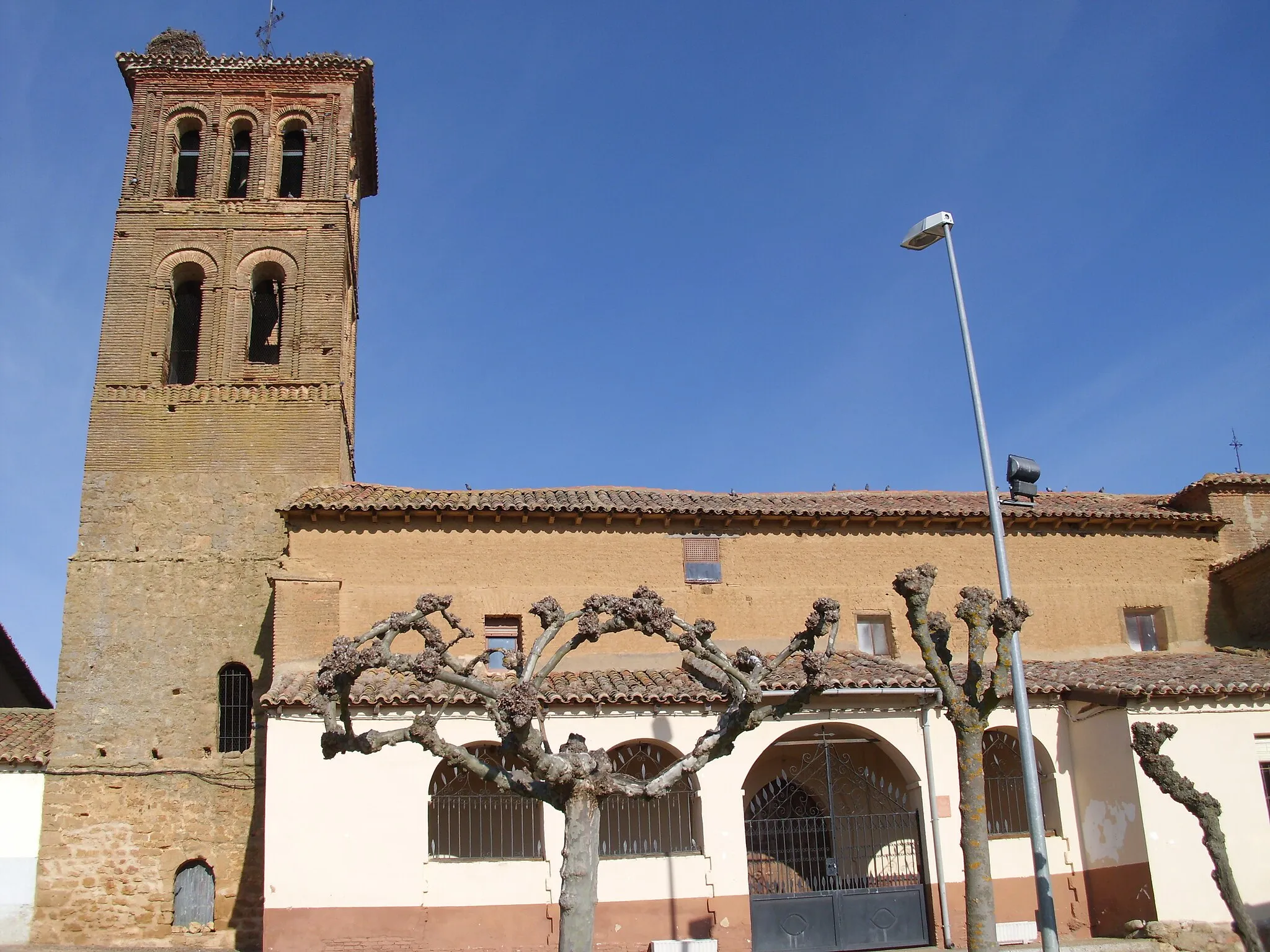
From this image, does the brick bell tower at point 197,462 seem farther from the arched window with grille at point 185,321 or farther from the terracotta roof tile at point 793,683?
the terracotta roof tile at point 793,683

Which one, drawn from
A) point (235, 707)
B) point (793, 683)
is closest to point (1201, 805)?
point (793, 683)

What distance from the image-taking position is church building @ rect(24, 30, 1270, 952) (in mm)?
16906

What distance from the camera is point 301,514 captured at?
2022 cm

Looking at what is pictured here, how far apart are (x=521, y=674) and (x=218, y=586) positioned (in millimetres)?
10356

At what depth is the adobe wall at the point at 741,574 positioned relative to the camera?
20.2m

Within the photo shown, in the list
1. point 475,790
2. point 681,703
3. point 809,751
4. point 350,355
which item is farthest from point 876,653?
point 350,355

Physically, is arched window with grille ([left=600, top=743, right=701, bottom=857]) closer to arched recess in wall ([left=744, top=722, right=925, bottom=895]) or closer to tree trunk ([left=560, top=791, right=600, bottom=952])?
arched recess in wall ([left=744, top=722, right=925, bottom=895])

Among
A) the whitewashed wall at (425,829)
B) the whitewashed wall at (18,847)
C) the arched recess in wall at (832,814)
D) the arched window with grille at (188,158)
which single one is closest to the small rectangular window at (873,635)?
the arched recess in wall at (832,814)

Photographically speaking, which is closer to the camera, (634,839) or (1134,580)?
(634,839)

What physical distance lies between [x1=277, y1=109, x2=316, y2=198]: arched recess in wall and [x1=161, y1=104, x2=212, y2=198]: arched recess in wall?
1.56 metres

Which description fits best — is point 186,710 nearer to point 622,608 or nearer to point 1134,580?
point 622,608

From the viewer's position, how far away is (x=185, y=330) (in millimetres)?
24500

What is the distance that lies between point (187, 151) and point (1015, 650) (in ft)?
69.2

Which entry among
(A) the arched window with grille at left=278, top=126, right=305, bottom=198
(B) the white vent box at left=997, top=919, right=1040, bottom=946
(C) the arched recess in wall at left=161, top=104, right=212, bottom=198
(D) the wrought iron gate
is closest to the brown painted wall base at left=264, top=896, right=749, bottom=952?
(D) the wrought iron gate
